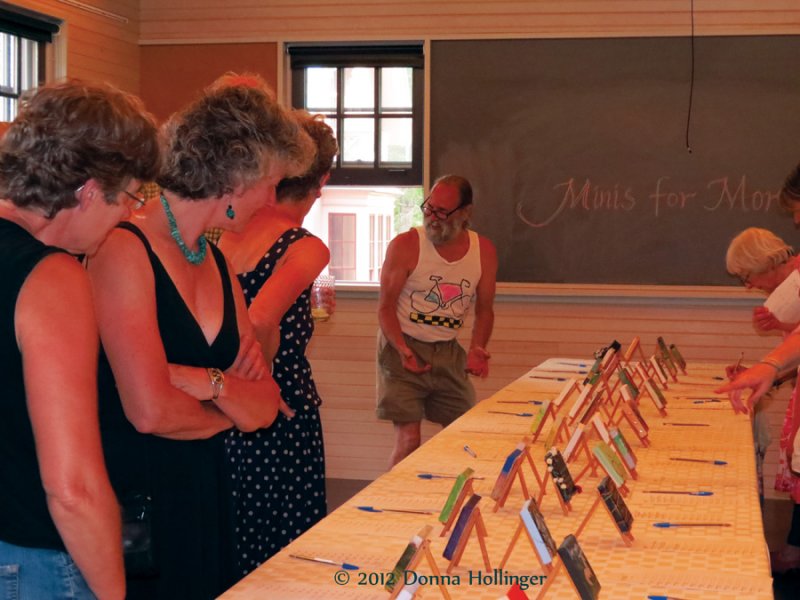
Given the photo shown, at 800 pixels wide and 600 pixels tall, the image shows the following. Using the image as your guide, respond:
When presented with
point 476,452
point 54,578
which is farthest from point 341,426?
point 54,578

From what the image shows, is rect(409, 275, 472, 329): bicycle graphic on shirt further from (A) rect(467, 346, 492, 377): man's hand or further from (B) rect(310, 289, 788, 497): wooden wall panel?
(B) rect(310, 289, 788, 497): wooden wall panel

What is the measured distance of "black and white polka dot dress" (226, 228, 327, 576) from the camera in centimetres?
268

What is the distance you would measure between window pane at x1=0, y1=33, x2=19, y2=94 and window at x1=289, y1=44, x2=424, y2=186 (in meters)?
1.55

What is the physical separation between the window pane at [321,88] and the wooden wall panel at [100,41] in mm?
1024

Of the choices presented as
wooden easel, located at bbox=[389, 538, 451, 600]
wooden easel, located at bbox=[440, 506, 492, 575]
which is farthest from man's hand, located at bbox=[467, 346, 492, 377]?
wooden easel, located at bbox=[389, 538, 451, 600]

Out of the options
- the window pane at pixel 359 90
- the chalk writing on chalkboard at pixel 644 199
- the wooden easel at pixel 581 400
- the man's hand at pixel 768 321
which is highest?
the window pane at pixel 359 90

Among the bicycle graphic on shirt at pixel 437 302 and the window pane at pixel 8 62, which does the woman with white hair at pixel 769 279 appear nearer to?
the bicycle graphic on shirt at pixel 437 302

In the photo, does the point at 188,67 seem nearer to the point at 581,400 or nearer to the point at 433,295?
the point at 433,295

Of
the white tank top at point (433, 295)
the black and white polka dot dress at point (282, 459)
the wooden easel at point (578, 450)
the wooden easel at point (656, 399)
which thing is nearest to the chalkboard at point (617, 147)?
the white tank top at point (433, 295)

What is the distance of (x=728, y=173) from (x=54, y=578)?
486 cm

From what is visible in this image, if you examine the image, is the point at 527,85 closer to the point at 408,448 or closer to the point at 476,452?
the point at 408,448

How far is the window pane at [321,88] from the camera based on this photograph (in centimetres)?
624

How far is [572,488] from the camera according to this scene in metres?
2.07

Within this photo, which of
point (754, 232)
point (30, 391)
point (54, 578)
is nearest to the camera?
point (30, 391)
